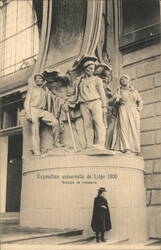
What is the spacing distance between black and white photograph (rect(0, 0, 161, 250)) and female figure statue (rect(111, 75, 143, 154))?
4cm

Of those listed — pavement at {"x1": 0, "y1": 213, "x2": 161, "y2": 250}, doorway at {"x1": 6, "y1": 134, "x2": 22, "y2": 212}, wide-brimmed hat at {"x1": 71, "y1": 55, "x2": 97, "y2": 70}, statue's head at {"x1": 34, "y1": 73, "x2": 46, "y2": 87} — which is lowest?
pavement at {"x1": 0, "y1": 213, "x2": 161, "y2": 250}

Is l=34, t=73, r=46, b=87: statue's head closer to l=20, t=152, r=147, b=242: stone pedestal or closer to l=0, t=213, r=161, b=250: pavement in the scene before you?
l=20, t=152, r=147, b=242: stone pedestal

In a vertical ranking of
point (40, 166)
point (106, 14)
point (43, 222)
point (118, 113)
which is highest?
point (106, 14)

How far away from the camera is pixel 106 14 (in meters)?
17.5

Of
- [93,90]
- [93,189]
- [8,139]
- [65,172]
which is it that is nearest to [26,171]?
[65,172]

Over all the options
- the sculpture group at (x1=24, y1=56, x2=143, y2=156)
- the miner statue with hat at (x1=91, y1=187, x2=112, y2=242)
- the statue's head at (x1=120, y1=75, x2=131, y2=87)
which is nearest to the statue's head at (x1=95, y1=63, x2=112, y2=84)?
the sculpture group at (x1=24, y1=56, x2=143, y2=156)

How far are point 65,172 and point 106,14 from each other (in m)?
7.55

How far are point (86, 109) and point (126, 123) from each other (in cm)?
148

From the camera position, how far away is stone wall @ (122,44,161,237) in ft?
50.3

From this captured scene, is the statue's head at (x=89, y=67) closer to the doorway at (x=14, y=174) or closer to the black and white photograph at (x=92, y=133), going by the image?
the black and white photograph at (x=92, y=133)

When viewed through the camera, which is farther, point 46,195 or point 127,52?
point 127,52

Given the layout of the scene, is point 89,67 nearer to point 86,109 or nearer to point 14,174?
point 86,109

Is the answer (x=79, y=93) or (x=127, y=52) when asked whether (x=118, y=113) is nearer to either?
(x=79, y=93)

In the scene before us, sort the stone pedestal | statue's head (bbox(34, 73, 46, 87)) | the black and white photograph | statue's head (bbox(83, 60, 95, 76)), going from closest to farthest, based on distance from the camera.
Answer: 1. the black and white photograph
2. the stone pedestal
3. statue's head (bbox(83, 60, 95, 76))
4. statue's head (bbox(34, 73, 46, 87))
